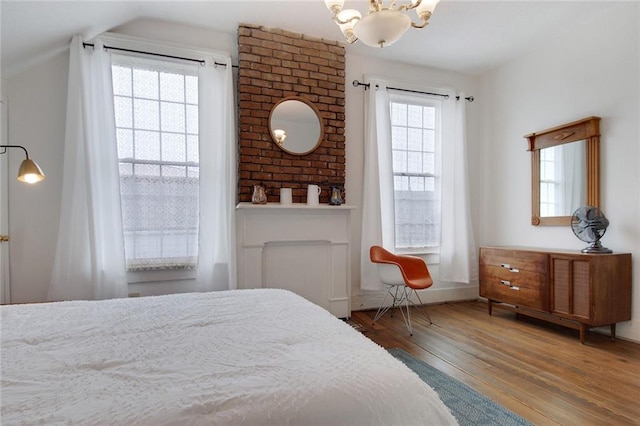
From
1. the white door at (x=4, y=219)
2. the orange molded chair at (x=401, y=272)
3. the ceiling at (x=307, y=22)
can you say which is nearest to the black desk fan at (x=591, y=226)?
the orange molded chair at (x=401, y=272)

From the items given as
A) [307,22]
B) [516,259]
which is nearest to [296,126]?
[307,22]

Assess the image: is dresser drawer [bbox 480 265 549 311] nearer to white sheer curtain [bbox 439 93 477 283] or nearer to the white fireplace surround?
white sheer curtain [bbox 439 93 477 283]

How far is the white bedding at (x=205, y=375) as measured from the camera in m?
0.74

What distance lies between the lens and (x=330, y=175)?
3674 millimetres

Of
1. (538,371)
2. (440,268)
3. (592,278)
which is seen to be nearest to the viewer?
(538,371)

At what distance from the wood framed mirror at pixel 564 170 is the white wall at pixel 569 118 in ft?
0.25

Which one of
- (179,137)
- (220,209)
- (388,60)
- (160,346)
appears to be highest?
(388,60)

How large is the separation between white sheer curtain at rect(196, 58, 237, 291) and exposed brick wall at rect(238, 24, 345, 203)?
0.13 m

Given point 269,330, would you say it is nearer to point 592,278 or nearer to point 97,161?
point 97,161

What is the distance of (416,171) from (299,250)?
5.95ft

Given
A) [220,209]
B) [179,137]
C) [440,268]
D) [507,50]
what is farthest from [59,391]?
[507,50]

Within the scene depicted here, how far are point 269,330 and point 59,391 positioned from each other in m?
0.60

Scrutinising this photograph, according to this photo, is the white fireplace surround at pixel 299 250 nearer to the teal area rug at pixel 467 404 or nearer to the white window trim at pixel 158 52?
the white window trim at pixel 158 52

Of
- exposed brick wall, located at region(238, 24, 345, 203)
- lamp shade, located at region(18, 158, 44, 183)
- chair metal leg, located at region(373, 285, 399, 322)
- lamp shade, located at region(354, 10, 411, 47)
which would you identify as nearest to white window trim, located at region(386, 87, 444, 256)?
chair metal leg, located at region(373, 285, 399, 322)
